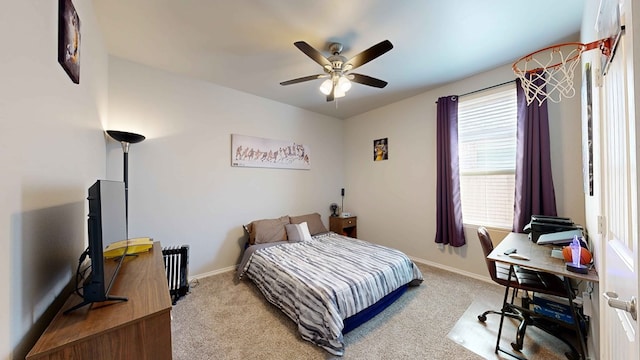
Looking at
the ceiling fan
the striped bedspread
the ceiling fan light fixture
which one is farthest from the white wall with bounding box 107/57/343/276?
the ceiling fan light fixture

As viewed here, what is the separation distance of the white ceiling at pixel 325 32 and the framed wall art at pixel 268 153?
94 centimetres

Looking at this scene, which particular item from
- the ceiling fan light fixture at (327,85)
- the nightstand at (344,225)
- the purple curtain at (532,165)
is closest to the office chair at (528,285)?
the purple curtain at (532,165)

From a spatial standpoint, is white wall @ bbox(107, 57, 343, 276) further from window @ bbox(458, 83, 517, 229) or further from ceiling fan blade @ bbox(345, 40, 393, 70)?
window @ bbox(458, 83, 517, 229)

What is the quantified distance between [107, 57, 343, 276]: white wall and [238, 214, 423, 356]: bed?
53 centimetres

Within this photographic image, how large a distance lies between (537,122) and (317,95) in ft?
8.90

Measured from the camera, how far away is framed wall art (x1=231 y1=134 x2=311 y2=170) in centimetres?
339

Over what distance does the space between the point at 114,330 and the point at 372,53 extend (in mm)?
2271

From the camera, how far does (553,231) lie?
6.60 ft

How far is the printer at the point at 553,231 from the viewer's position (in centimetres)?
186

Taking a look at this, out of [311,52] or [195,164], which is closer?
[311,52]

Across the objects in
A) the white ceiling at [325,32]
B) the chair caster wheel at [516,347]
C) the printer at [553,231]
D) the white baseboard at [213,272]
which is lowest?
the chair caster wheel at [516,347]

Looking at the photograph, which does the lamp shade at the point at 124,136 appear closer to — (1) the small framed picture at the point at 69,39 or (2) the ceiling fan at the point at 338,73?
(1) the small framed picture at the point at 69,39

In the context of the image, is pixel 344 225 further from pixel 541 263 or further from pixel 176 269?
pixel 541 263

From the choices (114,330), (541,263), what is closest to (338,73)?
(541,263)
